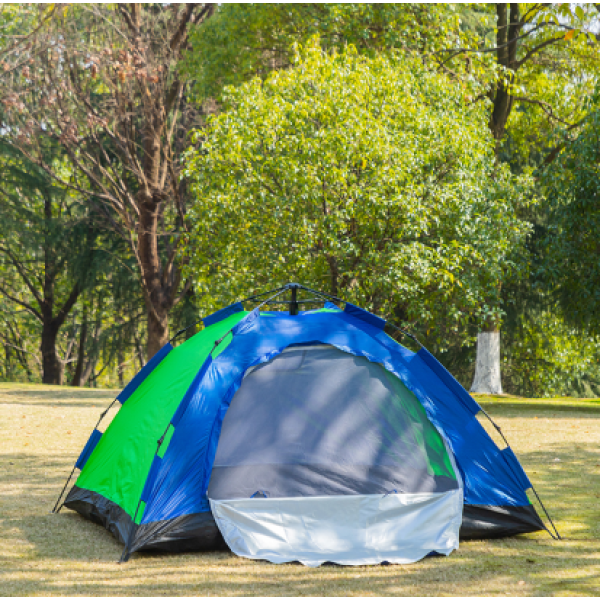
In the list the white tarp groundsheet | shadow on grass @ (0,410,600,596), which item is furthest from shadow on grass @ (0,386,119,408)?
the white tarp groundsheet

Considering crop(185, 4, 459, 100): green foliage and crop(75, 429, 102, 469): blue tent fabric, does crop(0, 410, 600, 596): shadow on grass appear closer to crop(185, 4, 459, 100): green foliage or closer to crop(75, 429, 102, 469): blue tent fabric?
crop(75, 429, 102, 469): blue tent fabric

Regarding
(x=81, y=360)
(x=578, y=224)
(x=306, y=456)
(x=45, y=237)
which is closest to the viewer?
(x=306, y=456)

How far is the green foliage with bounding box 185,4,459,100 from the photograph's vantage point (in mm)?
13688

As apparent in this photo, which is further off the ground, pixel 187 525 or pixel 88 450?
pixel 88 450

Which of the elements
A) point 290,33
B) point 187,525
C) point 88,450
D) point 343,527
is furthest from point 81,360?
point 343,527

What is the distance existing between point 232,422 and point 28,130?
1263cm

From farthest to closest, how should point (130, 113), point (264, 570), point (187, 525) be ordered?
1. point (130, 113)
2. point (187, 525)
3. point (264, 570)

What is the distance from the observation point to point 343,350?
4992mm

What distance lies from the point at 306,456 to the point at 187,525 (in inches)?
37.7

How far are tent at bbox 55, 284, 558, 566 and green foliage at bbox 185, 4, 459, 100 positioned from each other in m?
10.3

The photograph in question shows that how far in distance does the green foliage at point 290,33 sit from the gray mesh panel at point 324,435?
10345mm

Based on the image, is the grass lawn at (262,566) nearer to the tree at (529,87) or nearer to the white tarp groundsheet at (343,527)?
the white tarp groundsheet at (343,527)

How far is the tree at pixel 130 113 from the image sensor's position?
47.5ft

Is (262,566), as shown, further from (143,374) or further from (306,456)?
(143,374)
